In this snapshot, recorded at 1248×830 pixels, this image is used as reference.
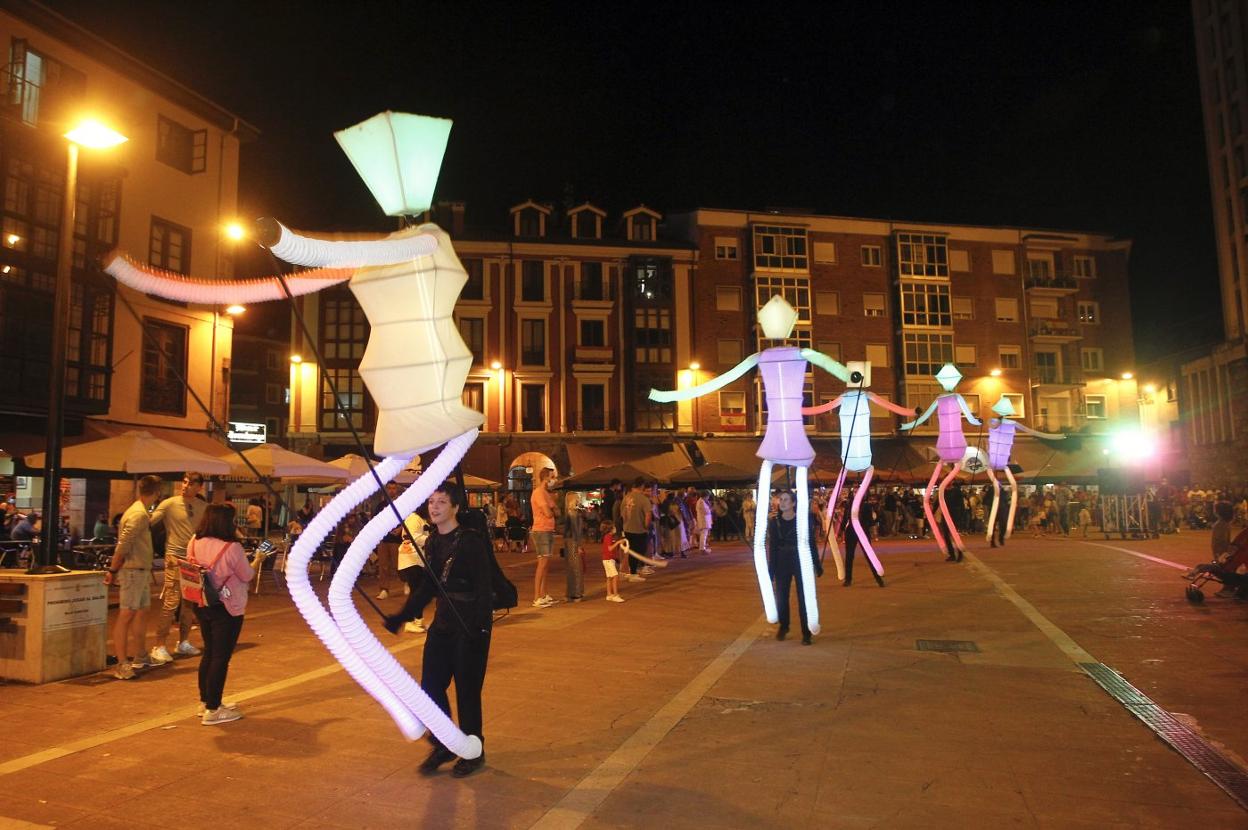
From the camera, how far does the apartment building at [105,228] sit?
65.4ft

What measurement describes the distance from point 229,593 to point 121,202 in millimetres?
20871

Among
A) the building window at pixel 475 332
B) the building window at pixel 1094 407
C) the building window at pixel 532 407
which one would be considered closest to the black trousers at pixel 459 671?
the building window at pixel 532 407

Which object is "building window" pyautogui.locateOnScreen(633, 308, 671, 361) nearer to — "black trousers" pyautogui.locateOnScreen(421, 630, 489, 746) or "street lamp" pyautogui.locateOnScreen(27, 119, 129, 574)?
"street lamp" pyautogui.locateOnScreen(27, 119, 129, 574)

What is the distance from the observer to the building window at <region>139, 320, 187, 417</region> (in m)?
23.7

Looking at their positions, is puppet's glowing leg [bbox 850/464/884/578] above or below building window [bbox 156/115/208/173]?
below

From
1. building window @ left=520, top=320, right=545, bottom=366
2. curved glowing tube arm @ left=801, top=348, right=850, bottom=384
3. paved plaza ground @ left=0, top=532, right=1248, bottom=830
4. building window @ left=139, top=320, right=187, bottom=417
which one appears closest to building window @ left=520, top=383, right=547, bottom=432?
building window @ left=520, top=320, right=545, bottom=366

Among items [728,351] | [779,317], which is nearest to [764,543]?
[779,317]

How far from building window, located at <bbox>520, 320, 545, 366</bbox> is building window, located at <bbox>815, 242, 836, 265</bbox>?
14.8 m

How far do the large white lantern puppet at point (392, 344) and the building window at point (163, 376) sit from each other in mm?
21305

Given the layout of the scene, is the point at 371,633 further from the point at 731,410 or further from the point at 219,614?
the point at 731,410

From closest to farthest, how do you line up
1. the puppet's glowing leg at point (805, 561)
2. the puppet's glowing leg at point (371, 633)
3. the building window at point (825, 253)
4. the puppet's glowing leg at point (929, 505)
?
the puppet's glowing leg at point (371, 633)
the puppet's glowing leg at point (805, 561)
the puppet's glowing leg at point (929, 505)
the building window at point (825, 253)

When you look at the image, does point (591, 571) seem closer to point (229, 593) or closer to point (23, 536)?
point (23, 536)

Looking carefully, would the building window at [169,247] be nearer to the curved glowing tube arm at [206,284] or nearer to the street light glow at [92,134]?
the street light glow at [92,134]

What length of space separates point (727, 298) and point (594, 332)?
6.93 metres
